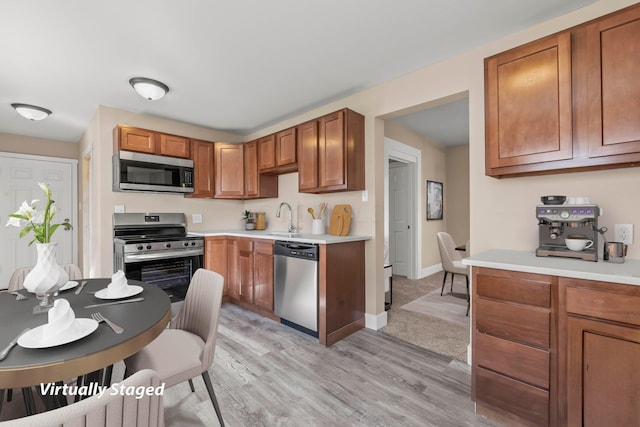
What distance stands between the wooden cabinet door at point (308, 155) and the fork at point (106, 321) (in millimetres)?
2214

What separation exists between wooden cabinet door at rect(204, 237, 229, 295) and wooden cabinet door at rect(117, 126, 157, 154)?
1.31m

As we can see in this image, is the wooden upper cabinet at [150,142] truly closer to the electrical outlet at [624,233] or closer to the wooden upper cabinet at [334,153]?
the wooden upper cabinet at [334,153]

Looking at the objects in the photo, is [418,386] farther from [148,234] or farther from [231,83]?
[148,234]

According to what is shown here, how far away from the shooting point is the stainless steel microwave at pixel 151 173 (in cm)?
324

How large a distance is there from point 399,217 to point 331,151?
279 cm

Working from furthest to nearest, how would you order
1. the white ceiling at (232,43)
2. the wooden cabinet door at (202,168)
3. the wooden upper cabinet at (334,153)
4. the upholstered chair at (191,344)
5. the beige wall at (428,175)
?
the beige wall at (428,175)
the wooden cabinet door at (202,168)
the wooden upper cabinet at (334,153)
the white ceiling at (232,43)
the upholstered chair at (191,344)

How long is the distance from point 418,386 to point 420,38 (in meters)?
2.51

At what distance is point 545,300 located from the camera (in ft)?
4.73

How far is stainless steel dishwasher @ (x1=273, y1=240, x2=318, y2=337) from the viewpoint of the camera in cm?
264

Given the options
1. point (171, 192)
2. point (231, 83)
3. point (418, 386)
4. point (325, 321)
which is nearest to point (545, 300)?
point (418, 386)

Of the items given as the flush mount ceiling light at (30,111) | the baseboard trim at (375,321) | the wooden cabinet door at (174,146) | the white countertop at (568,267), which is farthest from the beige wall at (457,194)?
the flush mount ceiling light at (30,111)

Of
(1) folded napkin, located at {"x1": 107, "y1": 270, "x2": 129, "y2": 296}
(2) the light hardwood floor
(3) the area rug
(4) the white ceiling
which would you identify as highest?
(4) the white ceiling

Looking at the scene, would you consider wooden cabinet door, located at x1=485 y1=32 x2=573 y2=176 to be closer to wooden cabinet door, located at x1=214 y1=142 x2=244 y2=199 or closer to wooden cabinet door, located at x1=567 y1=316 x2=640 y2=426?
wooden cabinet door, located at x1=567 y1=316 x2=640 y2=426

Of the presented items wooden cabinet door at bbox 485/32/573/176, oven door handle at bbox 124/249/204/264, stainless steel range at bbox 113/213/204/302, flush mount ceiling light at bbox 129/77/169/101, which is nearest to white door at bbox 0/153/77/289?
stainless steel range at bbox 113/213/204/302
